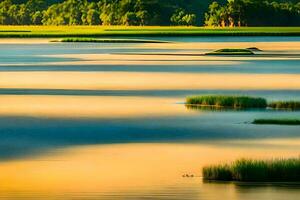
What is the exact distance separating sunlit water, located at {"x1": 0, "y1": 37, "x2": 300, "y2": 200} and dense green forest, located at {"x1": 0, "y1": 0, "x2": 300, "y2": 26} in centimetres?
10659

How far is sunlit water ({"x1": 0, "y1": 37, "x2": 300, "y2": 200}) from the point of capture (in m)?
18.6

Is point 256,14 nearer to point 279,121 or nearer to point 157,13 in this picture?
point 157,13

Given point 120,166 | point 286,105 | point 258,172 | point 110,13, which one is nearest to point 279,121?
point 286,105

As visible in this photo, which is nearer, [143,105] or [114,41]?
[143,105]

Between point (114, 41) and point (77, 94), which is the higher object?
point (77, 94)

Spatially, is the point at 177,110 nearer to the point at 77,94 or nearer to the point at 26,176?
the point at 77,94

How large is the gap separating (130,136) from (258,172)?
27.9 ft

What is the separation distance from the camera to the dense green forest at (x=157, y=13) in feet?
529

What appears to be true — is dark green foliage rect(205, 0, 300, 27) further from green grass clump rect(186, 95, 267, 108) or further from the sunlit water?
green grass clump rect(186, 95, 267, 108)

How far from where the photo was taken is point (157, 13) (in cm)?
17088

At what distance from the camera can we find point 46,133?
27.9 meters

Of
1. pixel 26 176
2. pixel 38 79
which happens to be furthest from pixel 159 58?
Answer: pixel 26 176

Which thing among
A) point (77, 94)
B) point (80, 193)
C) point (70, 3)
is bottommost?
point (70, 3)

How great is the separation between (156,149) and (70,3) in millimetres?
167292
